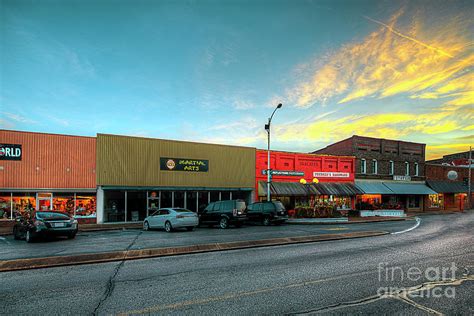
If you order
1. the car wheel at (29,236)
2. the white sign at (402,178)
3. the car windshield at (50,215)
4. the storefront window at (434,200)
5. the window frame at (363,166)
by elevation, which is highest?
the window frame at (363,166)

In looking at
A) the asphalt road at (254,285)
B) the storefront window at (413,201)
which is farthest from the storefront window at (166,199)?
the storefront window at (413,201)

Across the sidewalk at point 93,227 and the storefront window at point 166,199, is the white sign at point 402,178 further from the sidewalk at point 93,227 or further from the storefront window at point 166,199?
the sidewalk at point 93,227

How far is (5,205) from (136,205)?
8.89 meters

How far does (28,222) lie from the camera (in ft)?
44.9

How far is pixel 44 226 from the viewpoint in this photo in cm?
1322

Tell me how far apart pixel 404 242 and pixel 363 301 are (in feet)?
28.0

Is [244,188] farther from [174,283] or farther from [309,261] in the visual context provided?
[174,283]

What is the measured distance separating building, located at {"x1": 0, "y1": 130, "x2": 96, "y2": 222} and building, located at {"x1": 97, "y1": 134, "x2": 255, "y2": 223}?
0.96 metres

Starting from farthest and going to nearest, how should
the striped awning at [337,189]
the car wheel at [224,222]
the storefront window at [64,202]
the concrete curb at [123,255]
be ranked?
1. the striped awning at [337,189]
2. the storefront window at [64,202]
3. the car wheel at [224,222]
4. the concrete curb at [123,255]

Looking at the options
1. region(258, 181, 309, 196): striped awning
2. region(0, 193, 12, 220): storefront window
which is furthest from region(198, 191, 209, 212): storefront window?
region(0, 193, 12, 220): storefront window

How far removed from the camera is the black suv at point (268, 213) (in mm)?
20547

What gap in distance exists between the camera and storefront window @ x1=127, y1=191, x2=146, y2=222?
76.7 feet

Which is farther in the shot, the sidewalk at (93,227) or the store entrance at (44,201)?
the store entrance at (44,201)

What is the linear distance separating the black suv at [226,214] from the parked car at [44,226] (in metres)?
8.92
